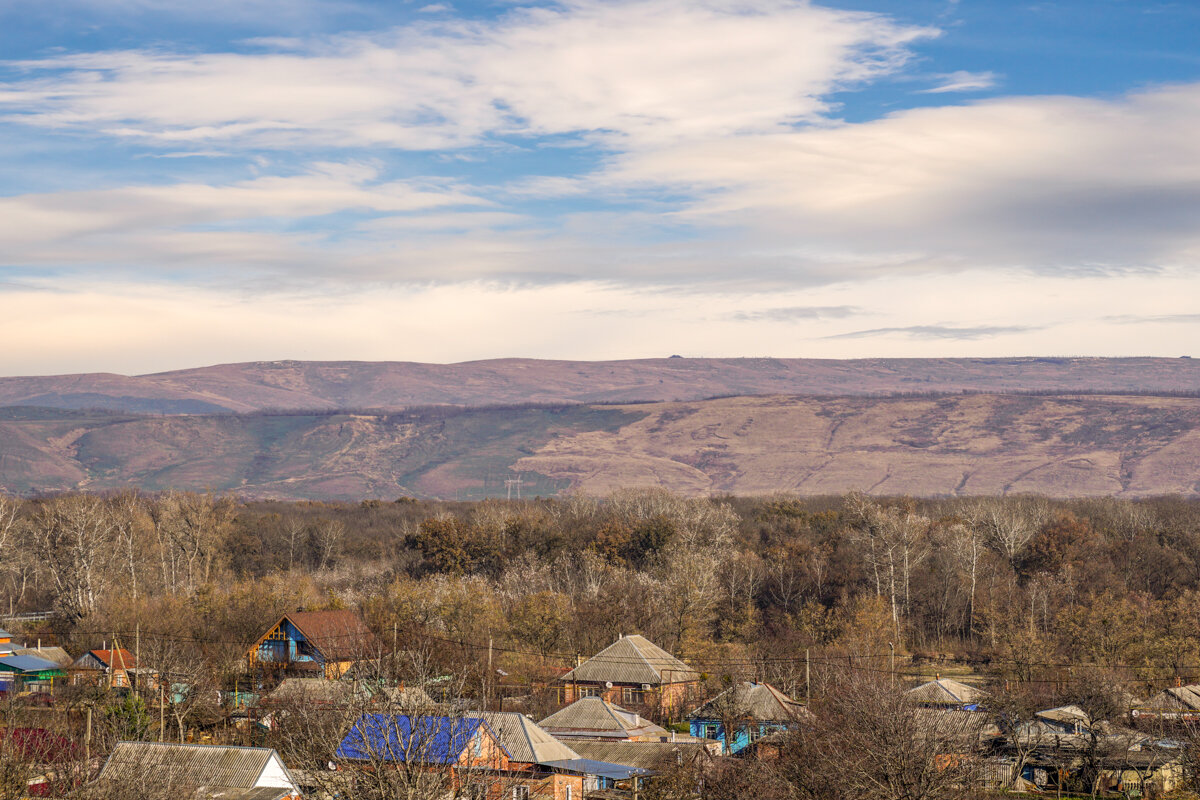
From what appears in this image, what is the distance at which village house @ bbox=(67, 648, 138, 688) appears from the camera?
63625mm

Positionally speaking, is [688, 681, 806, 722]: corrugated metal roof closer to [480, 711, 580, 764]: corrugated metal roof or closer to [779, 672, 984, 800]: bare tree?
[480, 711, 580, 764]: corrugated metal roof

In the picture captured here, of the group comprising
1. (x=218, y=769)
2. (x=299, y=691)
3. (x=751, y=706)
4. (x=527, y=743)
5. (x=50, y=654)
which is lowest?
(x=50, y=654)

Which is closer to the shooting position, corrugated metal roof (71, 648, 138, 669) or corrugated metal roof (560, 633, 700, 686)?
corrugated metal roof (560, 633, 700, 686)

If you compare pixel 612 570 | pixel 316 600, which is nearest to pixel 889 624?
pixel 612 570

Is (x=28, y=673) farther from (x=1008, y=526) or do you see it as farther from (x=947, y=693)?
(x=1008, y=526)

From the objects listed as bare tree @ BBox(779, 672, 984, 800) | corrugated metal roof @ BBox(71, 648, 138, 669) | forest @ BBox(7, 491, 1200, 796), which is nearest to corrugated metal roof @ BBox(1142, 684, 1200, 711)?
forest @ BBox(7, 491, 1200, 796)

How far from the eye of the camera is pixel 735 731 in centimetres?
Result: 5381

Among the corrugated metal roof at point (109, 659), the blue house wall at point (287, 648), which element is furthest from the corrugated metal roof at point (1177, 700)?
the corrugated metal roof at point (109, 659)

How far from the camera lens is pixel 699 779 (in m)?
40.2

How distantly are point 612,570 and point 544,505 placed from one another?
56369mm

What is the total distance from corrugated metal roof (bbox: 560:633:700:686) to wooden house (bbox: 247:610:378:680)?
38.7 ft

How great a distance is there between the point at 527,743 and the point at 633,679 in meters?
23.3

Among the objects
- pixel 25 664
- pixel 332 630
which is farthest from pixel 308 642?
pixel 25 664

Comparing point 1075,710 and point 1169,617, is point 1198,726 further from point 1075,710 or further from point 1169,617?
point 1169,617
